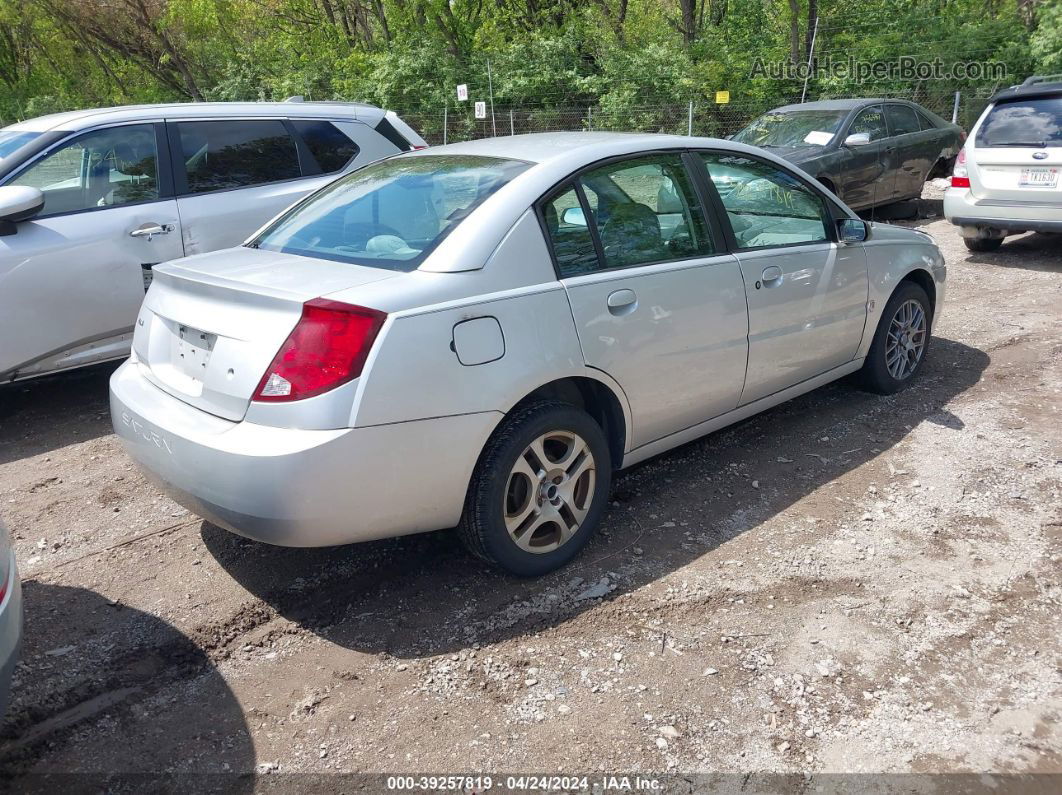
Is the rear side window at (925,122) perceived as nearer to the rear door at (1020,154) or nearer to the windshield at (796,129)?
the windshield at (796,129)

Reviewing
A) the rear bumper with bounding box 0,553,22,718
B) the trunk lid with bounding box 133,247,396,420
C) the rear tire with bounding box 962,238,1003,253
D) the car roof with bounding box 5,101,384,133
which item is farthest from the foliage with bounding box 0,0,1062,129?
the rear bumper with bounding box 0,553,22,718

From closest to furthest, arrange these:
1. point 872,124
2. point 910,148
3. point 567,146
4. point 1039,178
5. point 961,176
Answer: point 567,146 < point 1039,178 < point 961,176 < point 872,124 < point 910,148

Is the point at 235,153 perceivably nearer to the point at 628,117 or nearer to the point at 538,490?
the point at 538,490

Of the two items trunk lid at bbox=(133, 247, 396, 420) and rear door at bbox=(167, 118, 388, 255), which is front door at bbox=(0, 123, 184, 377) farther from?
trunk lid at bbox=(133, 247, 396, 420)

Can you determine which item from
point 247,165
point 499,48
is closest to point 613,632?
point 247,165

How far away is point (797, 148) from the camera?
Answer: 10.6 meters

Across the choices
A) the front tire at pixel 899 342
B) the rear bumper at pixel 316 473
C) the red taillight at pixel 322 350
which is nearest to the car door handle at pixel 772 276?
the front tire at pixel 899 342

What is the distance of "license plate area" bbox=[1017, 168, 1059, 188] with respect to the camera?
8.34 m

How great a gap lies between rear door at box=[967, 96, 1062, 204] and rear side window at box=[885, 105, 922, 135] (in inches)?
92.6

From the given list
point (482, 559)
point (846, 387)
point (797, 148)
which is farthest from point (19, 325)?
point (797, 148)

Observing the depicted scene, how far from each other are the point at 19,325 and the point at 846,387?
493cm

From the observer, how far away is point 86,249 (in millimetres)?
5297

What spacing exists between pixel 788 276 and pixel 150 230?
3795 millimetres

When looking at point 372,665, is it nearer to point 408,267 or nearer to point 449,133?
point 408,267
